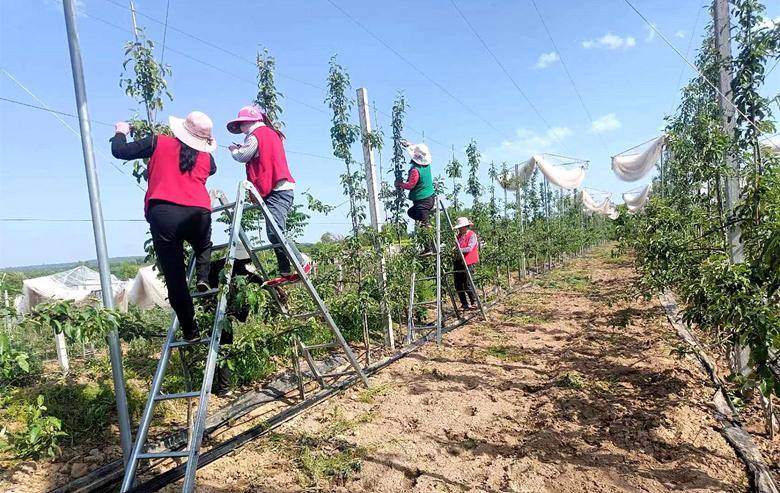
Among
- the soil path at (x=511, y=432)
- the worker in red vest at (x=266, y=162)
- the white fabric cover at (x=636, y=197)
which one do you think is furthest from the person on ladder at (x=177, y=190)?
the white fabric cover at (x=636, y=197)

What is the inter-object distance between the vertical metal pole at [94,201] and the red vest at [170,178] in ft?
0.95

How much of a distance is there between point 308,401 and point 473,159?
29.9 ft

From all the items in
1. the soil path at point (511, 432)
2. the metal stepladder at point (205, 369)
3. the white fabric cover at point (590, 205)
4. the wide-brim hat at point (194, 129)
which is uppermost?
the white fabric cover at point (590, 205)

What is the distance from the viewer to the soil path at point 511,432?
2.78m

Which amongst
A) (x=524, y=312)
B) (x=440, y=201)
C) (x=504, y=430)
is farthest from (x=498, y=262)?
(x=504, y=430)

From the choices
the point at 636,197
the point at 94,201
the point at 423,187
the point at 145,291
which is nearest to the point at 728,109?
the point at 423,187

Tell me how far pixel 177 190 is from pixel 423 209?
12.6ft

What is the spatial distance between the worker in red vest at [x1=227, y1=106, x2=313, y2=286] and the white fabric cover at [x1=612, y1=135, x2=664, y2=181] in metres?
12.7

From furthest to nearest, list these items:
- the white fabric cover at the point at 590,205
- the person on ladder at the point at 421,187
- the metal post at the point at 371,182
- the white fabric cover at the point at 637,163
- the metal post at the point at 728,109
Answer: the white fabric cover at the point at 590,205, the white fabric cover at the point at 637,163, the person on ladder at the point at 421,187, the metal post at the point at 371,182, the metal post at the point at 728,109

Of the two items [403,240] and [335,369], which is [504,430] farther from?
[403,240]

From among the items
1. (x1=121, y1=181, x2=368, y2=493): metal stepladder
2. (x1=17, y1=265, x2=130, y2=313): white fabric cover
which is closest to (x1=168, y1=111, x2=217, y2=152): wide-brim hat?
(x1=121, y1=181, x2=368, y2=493): metal stepladder

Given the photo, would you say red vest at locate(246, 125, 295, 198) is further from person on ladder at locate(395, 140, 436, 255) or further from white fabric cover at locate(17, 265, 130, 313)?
white fabric cover at locate(17, 265, 130, 313)

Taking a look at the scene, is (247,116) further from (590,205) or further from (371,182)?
(590,205)

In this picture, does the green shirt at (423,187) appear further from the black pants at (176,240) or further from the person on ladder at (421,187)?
the black pants at (176,240)
